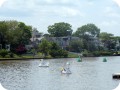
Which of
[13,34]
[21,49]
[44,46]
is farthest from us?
[13,34]

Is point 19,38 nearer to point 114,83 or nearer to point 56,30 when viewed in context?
point 56,30

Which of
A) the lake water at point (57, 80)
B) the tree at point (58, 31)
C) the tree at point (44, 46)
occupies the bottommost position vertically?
the lake water at point (57, 80)

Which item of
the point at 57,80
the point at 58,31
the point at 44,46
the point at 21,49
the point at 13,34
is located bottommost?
the point at 57,80

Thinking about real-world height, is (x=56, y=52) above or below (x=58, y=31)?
below

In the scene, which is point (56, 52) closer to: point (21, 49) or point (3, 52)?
point (21, 49)

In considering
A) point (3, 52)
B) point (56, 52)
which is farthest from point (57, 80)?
point (56, 52)

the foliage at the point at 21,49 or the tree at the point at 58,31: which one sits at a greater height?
the tree at the point at 58,31

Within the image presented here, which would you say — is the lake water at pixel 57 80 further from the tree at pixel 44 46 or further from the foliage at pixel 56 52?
the tree at pixel 44 46

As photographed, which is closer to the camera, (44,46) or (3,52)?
(3,52)

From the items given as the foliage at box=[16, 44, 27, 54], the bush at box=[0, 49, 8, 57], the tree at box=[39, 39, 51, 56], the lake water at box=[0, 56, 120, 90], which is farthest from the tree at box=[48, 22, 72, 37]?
the lake water at box=[0, 56, 120, 90]

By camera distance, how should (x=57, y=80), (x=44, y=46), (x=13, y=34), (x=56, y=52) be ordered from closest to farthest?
(x=57, y=80), (x=44, y=46), (x=13, y=34), (x=56, y=52)

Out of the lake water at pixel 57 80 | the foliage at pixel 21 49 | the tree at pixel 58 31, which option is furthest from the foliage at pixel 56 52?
the lake water at pixel 57 80

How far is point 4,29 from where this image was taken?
121 ft

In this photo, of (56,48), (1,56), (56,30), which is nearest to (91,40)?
(56,30)
